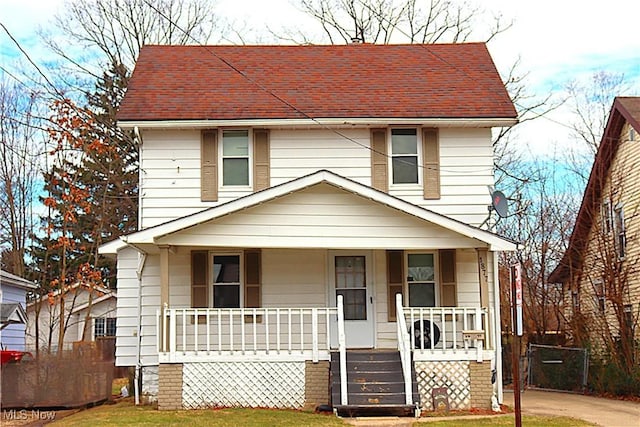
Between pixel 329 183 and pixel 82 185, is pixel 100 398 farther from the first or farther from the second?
pixel 82 185

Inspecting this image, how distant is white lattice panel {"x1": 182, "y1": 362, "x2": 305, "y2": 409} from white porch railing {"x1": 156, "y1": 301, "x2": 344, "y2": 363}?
0.18 m

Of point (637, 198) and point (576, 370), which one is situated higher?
point (637, 198)

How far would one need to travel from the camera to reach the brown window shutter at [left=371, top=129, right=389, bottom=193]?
19.2 m

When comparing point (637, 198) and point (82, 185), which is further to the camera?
point (82, 185)

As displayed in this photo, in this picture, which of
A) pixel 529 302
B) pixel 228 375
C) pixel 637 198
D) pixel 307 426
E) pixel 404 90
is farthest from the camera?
pixel 529 302

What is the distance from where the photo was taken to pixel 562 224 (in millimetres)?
30156

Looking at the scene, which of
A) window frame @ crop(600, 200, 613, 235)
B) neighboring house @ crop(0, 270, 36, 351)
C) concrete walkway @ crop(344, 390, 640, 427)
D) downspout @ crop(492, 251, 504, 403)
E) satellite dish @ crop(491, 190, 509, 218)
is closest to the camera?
concrete walkway @ crop(344, 390, 640, 427)

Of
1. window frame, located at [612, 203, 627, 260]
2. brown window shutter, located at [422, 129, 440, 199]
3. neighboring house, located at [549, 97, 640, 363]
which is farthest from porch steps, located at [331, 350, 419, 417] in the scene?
window frame, located at [612, 203, 627, 260]

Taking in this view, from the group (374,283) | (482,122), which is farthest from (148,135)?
(482,122)

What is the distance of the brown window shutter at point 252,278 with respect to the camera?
18828mm

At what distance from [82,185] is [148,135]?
53.4 ft

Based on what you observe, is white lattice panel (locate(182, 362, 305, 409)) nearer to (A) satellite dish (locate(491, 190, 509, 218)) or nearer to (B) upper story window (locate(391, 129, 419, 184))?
(A) satellite dish (locate(491, 190, 509, 218))

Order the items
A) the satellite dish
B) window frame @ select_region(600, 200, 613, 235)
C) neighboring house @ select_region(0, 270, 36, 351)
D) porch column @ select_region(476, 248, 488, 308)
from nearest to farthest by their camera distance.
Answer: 1. porch column @ select_region(476, 248, 488, 308)
2. the satellite dish
3. neighboring house @ select_region(0, 270, 36, 351)
4. window frame @ select_region(600, 200, 613, 235)

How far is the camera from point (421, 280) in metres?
19.1
